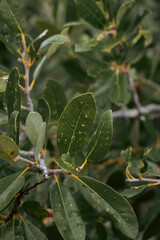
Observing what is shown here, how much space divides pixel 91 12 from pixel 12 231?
804 mm

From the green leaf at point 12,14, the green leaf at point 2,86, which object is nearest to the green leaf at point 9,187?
the green leaf at point 2,86

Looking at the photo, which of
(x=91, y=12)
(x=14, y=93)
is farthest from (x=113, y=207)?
(x=91, y=12)

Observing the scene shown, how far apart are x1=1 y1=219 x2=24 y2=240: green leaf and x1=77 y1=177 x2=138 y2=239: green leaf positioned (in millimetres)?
232

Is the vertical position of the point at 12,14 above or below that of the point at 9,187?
above

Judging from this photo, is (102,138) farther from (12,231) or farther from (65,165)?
(12,231)

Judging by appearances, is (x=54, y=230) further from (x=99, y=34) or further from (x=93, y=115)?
(x=99, y=34)

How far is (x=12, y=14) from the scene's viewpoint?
951mm

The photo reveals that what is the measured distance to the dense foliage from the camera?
2.69ft

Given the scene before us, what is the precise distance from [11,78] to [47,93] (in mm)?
278

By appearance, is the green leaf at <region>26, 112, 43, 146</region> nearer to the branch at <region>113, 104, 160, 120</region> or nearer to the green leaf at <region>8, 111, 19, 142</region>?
the green leaf at <region>8, 111, 19, 142</region>

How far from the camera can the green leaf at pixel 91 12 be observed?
1.15 m

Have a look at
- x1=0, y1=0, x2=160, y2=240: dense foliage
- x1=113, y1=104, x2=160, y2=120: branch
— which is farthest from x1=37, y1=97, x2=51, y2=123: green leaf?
x1=113, y1=104, x2=160, y2=120: branch

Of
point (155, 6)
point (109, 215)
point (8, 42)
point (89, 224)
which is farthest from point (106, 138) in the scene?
point (155, 6)

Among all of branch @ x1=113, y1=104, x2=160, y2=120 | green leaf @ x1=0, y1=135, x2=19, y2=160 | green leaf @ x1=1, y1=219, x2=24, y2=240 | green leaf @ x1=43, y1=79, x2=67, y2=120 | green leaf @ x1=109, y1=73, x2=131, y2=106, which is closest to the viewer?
green leaf @ x1=0, y1=135, x2=19, y2=160
